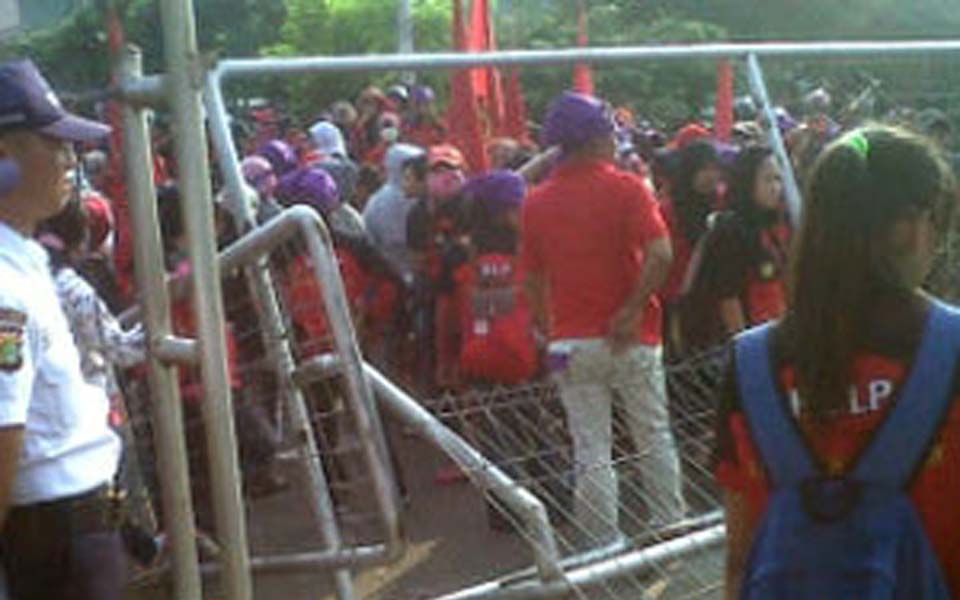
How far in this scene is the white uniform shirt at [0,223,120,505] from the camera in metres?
3.02

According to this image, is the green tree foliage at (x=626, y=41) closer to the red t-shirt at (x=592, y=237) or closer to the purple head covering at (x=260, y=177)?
the purple head covering at (x=260, y=177)

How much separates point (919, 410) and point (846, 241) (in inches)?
11.2

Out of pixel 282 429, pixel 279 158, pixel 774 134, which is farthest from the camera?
pixel 279 158

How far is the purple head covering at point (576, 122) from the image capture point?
19.6ft

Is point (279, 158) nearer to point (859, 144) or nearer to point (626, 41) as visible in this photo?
point (859, 144)

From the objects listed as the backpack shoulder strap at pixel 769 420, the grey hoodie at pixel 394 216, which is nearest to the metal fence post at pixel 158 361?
the backpack shoulder strap at pixel 769 420

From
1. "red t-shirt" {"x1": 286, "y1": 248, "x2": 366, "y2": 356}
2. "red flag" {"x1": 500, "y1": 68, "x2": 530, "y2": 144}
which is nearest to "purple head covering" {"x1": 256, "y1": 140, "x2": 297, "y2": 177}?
"red flag" {"x1": 500, "y1": 68, "x2": 530, "y2": 144}

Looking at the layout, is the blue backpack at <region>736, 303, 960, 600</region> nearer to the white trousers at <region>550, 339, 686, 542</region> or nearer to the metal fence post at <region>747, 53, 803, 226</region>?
the white trousers at <region>550, 339, 686, 542</region>

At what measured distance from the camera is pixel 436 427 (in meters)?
4.48

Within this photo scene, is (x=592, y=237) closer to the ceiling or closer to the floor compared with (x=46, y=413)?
closer to the floor

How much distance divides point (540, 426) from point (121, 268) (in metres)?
2.01

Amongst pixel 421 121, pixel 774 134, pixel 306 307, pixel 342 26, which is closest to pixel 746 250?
pixel 774 134

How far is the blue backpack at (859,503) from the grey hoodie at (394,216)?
6565 millimetres

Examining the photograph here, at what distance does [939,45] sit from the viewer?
21.1 ft
